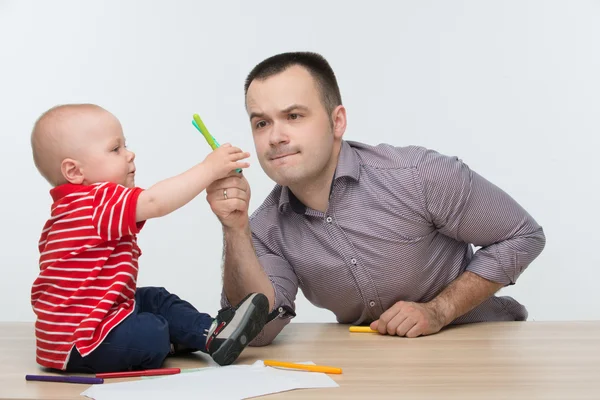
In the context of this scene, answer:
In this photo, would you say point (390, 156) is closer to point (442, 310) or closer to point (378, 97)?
point (442, 310)

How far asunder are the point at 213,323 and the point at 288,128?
0.54 meters

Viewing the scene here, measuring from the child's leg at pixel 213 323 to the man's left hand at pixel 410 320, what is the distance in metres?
0.45

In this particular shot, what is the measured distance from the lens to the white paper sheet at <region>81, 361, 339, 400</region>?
146 centimetres

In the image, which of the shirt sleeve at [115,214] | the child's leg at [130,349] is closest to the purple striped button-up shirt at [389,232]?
the child's leg at [130,349]

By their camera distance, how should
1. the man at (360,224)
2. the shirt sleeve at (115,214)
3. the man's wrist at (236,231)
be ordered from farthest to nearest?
the man at (360,224), the man's wrist at (236,231), the shirt sleeve at (115,214)

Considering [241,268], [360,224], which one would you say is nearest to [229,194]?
[241,268]

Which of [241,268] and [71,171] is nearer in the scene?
[71,171]

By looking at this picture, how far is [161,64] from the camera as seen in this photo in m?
3.52

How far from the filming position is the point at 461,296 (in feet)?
7.13

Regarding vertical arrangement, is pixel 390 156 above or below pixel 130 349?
above

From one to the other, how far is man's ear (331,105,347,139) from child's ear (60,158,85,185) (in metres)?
0.73

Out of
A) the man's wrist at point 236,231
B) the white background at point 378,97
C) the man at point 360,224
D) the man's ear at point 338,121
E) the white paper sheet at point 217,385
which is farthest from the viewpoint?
the white background at point 378,97

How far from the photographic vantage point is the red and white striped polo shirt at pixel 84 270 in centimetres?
162

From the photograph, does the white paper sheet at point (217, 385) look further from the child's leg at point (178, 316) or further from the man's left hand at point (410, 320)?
the man's left hand at point (410, 320)
